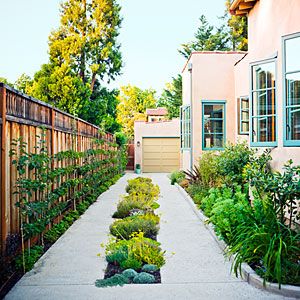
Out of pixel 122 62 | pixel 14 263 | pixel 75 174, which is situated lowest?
pixel 14 263

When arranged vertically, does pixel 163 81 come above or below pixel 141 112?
above

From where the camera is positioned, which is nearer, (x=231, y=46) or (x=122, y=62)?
(x=122, y=62)

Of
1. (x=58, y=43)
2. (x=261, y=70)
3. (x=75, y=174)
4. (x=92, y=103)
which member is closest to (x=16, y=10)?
(x=58, y=43)

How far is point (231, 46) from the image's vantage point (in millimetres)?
31734

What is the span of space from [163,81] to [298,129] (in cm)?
4139

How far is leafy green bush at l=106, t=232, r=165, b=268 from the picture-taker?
212 inches

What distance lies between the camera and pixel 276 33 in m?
7.24

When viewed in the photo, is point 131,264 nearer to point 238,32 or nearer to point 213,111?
point 213,111

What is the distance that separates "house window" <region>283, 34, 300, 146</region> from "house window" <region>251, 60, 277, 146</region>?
0.54 meters

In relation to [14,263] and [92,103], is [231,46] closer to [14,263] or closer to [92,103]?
[92,103]

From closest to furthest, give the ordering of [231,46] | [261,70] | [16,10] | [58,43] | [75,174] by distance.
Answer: [261,70] → [75,174] → [16,10] → [58,43] → [231,46]

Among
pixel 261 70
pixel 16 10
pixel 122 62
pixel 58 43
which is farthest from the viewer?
pixel 122 62

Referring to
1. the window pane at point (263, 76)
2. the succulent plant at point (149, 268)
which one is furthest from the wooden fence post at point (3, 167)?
the window pane at point (263, 76)

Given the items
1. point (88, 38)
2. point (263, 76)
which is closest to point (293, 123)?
point (263, 76)
